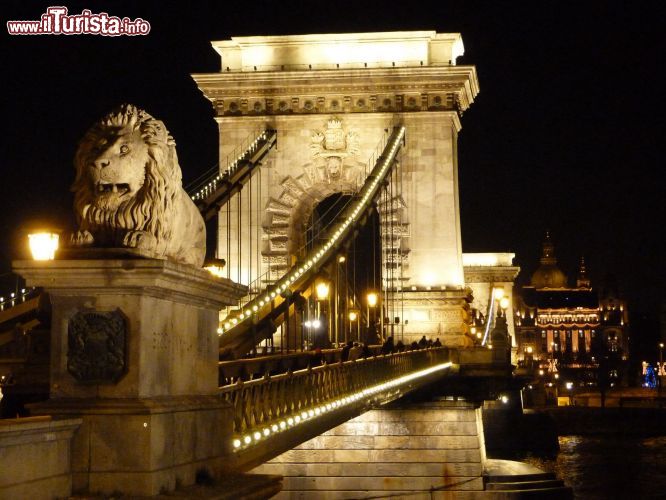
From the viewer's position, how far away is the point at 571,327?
187 m

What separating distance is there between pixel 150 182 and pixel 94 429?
1.95 m

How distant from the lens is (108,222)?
10.0 metres

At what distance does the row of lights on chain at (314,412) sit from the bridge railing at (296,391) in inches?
0.9

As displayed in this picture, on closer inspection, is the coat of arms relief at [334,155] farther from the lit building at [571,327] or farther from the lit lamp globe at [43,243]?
the lit building at [571,327]

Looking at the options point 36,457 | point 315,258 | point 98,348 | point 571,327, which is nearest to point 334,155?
point 315,258

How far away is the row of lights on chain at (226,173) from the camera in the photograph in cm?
4268

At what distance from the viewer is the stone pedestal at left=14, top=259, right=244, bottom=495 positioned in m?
9.56

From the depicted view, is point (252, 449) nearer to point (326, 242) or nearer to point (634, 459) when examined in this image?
point (326, 242)

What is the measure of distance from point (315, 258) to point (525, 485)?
32.4ft

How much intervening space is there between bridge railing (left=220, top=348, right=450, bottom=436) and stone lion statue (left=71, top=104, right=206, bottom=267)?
2766 mm

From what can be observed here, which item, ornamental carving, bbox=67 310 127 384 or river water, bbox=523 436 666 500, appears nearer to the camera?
ornamental carving, bbox=67 310 127 384

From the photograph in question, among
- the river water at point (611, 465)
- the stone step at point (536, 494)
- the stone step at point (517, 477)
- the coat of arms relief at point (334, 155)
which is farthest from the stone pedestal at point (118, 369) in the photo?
the river water at point (611, 465)

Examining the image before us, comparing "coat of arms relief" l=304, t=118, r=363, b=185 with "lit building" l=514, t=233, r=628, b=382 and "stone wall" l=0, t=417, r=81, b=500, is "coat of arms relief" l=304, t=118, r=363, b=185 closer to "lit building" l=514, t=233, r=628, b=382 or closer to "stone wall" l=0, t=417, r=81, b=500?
"stone wall" l=0, t=417, r=81, b=500

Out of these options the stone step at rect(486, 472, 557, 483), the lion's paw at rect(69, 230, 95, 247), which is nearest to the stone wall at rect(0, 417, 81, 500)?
the lion's paw at rect(69, 230, 95, 247)
